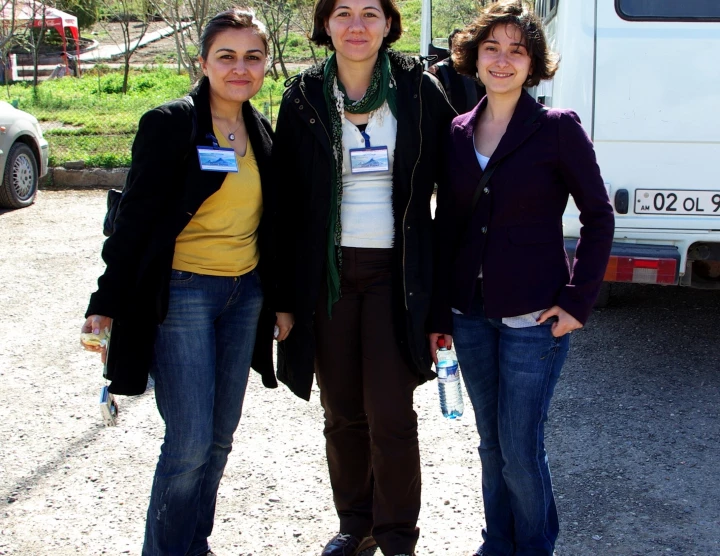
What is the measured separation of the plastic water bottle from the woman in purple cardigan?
0.08m

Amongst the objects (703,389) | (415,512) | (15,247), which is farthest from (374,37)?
(15,247)

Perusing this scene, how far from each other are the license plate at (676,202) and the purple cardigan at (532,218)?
199 centimetres

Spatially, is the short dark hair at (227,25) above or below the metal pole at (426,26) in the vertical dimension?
below

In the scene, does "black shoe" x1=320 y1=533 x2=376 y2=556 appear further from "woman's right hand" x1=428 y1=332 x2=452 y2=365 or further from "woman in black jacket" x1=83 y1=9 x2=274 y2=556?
"woman's right hand" x1=428 y1=332 x2=452 y2=365

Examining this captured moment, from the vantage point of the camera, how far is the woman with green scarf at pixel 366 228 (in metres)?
2.80

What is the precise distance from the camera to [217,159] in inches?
106

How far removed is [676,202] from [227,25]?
9.07 feet

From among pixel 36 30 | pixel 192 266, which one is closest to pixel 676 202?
pixel 192 266

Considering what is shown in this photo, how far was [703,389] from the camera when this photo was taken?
4637 millimetres

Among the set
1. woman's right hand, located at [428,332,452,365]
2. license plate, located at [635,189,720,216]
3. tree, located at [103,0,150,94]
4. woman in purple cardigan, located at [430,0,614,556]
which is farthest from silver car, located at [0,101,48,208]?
tree, located at [103,0,150,94]

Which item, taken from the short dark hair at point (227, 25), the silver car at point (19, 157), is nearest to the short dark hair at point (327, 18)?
the short dark hair at point (227, 25)

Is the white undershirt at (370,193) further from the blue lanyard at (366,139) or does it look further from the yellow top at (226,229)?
the yellow top at (226,229)

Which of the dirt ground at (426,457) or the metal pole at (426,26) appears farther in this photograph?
the metal pole at (426,26)

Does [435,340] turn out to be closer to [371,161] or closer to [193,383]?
[371,161]
